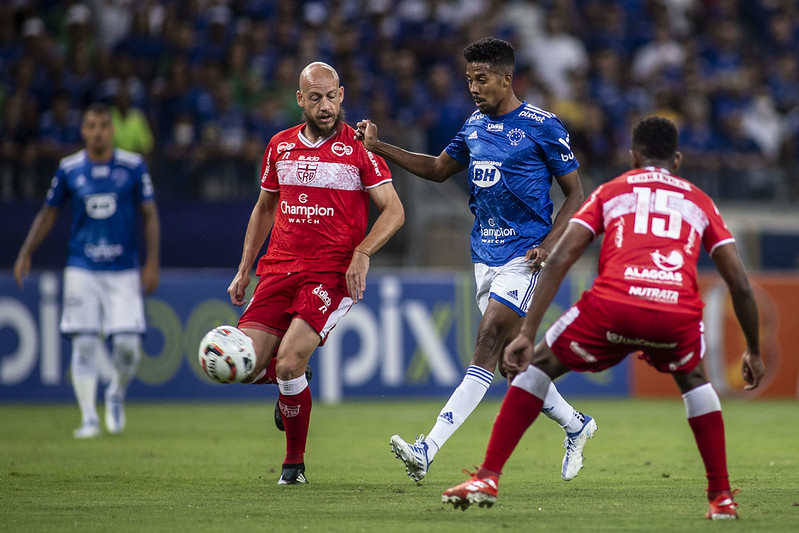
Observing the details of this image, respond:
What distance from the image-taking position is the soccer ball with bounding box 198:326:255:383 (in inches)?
279

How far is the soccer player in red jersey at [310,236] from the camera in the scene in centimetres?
752

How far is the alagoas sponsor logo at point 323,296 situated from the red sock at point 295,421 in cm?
55

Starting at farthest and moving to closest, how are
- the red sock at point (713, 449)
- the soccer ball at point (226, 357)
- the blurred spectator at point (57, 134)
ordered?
the blurred spectator at point (57, 134), the soccer ball at point (226, 357), the red sock at point (713, 449)

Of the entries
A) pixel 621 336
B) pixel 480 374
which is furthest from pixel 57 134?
pixel 621 336

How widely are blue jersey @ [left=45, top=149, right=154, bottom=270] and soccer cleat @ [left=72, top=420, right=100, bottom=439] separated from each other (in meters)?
1.50

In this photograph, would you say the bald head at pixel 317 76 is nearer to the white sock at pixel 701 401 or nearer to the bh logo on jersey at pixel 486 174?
the bh logo on jersey at pixel 486 174

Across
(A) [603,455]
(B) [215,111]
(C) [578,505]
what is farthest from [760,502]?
(B) [215,111]

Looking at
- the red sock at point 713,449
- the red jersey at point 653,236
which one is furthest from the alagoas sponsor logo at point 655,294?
the red sock at point 713,449

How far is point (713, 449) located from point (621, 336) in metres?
0.75

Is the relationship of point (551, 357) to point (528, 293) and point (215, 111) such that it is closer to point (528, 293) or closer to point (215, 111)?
point (528, 293)

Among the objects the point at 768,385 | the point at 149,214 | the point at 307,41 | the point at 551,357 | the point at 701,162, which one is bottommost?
the point at 768,385

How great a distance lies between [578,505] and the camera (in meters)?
6.52

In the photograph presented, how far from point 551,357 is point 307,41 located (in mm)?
12446

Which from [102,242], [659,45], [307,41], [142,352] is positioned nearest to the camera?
[102,242]
